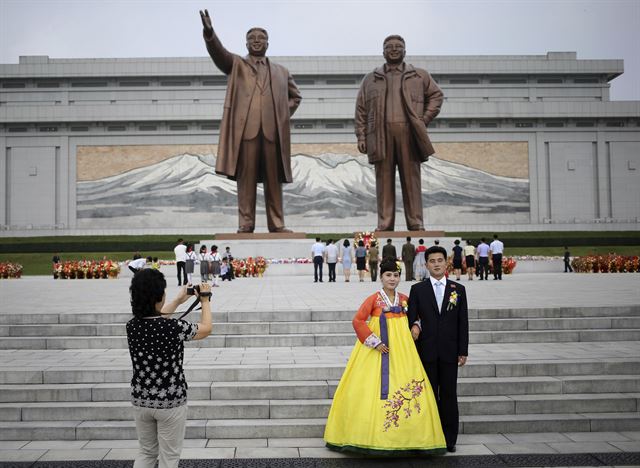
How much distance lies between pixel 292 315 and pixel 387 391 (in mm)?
3436

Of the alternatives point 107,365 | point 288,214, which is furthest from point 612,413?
point 288,214

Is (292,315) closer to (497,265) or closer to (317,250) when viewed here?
(317,250)

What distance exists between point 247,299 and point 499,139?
2704 centimetres

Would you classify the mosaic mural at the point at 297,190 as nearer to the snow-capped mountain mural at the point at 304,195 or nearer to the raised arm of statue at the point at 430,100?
the snow-capped mountain mural at the point at 304,195

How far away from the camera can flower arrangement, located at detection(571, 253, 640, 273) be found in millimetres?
17734

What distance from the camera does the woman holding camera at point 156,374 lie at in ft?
10.1

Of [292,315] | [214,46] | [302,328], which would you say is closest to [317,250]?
[214,46]

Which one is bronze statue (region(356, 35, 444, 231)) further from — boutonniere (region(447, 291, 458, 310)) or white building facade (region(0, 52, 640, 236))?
white building facade (region(0, 52, 640, 236))

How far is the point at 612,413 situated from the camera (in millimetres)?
5074

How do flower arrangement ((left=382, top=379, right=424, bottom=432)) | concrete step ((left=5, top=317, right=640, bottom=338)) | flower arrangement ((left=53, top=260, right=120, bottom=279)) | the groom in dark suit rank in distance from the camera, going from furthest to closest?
flower arrangement ((left=53, top=260, right=120, bottom=279))
concrete step ((left=5, top=317, right=640, bottom=338))
the groom in dark suit
flower arrangement ((left=382, top=379, right=424, bottom=432))

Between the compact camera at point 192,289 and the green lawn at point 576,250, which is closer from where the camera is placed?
the compact camera at point 192,289

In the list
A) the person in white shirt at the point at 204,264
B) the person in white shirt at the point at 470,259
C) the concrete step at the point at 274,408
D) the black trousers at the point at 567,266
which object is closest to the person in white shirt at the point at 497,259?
the person in white shirt at the point at 470,259

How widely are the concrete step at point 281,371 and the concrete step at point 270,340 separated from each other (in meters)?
1.01

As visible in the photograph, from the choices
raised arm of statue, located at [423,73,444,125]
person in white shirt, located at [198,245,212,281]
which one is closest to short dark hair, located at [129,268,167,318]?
person in white shirt, located at [198,245,212,281]
